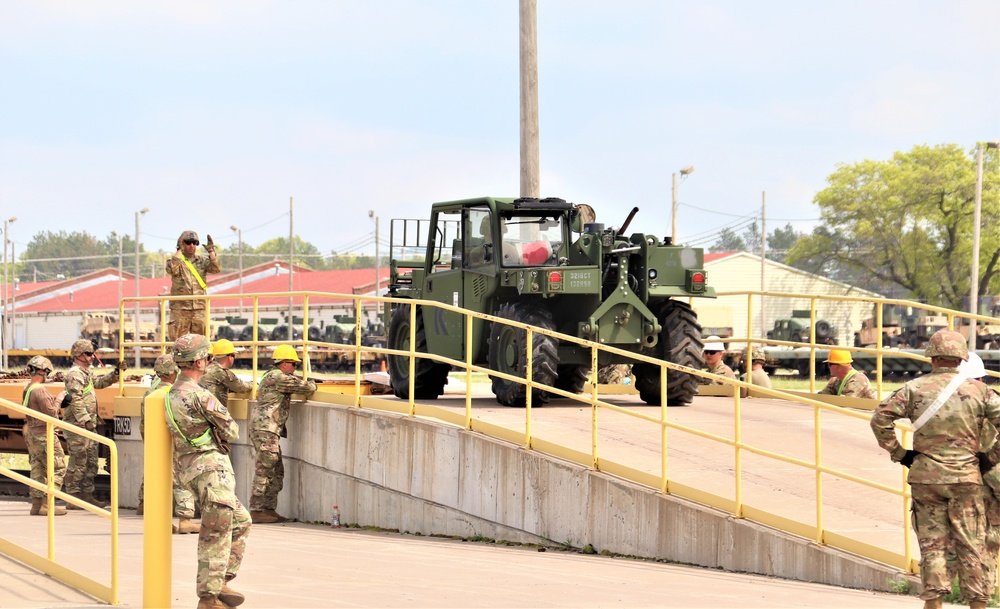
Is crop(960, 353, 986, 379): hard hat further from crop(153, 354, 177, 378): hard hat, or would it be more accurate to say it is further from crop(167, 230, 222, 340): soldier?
crop(167, 230, 222, 340): soldier

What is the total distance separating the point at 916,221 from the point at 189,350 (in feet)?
195

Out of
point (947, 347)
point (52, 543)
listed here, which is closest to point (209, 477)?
point (52, 543)

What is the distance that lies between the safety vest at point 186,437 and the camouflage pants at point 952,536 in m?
4.16

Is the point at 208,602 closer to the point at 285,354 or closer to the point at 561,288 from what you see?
the point at 285,354

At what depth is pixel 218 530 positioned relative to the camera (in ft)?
23.9

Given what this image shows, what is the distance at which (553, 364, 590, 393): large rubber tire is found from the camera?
1527 centimetres

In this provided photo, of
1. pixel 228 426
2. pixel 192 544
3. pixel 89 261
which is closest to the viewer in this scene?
pixel 228 426

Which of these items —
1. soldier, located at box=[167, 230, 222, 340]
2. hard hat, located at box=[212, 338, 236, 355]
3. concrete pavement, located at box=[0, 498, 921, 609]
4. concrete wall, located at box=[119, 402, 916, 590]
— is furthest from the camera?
soldier, located at box=[167, 230, 222, 340]

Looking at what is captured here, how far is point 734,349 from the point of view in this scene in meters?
42.9

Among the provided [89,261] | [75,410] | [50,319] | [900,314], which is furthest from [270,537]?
[89,261]

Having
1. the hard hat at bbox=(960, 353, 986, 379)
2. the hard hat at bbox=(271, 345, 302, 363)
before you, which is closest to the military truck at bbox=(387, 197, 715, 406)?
the hard hat at bbox=(271, 345, 302, 363)

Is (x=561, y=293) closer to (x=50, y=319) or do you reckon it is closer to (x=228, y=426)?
(x=228, y=426)

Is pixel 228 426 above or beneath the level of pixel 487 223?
beneath

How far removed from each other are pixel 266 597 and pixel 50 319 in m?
84.8
